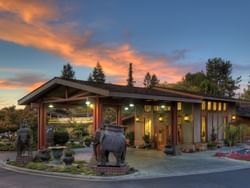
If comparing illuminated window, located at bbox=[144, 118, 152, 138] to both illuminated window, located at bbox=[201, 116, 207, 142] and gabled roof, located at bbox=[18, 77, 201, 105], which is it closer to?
illuminated window, located at bbox=[201, 116, 207, 142]

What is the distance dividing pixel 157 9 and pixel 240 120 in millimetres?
14775

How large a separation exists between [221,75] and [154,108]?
40.4 m

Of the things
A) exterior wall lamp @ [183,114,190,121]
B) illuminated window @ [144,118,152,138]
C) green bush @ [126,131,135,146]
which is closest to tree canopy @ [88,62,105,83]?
green bush @ [126,131,135,146]

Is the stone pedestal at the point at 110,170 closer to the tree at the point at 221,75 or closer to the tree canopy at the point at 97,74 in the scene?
the tree at the point at 221,75

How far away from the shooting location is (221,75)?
61656mm

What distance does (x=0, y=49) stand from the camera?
20859 millimetres

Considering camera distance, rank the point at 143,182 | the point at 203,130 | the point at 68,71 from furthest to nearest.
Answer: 1. the point at 68,71
2. the point at 203,130
3. the point at 143,182

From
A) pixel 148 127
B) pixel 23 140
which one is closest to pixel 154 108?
pixel 148 127

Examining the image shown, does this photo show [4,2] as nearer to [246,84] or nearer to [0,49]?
[0,49]

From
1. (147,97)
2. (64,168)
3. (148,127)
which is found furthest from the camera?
(148,127)

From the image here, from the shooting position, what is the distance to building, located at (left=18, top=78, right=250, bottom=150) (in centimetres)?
1622

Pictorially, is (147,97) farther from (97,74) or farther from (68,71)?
(97,74)

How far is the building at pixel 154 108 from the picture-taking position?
16.2 m

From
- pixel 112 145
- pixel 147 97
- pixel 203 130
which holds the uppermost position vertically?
pixel 147 97
